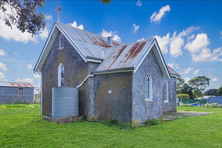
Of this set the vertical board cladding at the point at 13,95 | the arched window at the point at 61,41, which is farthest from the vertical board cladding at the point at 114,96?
the vertical board cladding at the point at 13,95

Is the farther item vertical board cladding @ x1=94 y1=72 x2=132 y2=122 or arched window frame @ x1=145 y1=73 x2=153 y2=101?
arched window frame @ x1=145 y1=73 x2=153 y2=101

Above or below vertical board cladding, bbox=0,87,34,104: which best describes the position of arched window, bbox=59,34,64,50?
above

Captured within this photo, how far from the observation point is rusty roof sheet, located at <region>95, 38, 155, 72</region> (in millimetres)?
11431

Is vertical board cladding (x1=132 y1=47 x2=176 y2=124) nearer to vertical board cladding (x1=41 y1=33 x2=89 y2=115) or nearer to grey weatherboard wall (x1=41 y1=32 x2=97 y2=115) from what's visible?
grey weatherboard wall (x1=41 y1=32 x2=97 y2=115)

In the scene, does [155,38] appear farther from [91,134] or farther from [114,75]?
[91,134]

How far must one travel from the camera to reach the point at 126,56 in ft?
40.7

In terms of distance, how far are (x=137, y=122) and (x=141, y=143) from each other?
3519 millimetres

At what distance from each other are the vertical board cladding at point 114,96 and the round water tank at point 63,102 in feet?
5.13

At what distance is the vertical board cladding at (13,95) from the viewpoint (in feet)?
→ 121

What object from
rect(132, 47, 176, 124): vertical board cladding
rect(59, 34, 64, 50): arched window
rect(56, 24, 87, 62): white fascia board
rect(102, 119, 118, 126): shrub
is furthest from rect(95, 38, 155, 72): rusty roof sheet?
rect(59, 34, 64, 50): arched window

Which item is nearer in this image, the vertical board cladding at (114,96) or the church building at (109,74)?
the vertical board cladding at (114,96)

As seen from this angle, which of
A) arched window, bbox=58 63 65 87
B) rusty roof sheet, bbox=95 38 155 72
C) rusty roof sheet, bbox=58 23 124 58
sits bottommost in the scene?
arched window, bbox=58 63 65 87

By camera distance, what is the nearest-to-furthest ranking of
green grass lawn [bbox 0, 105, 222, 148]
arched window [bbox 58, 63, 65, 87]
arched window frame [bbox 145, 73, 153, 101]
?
green grass lawn [bbox 0, 105, 222, 148]
arched window frame [bbox 145, 73, 153, 101]
arched window [bbox 58, 63, 65, 87]

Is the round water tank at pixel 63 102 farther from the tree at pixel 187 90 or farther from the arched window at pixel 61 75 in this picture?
the tree at pixel 187 90
